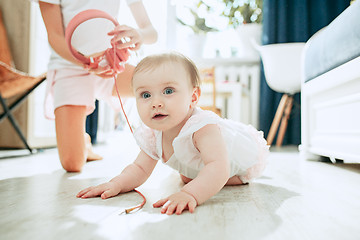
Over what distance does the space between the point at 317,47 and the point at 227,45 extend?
1.88 metres

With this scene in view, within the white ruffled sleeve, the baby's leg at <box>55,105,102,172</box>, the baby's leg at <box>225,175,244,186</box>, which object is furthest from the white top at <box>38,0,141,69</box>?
the baby's leg at <box>225,175,244,186</box>

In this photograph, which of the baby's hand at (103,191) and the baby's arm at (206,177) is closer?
the baby's arm at (206,177)

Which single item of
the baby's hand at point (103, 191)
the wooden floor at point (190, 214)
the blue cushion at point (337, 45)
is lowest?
the wooden floor at point (190, 214)

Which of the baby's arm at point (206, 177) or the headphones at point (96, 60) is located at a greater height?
the headphones at point (96, 60)

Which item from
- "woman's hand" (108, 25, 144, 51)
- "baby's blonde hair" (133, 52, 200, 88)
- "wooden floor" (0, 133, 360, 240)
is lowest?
"wooden floor" (0, 133, 360, 240)

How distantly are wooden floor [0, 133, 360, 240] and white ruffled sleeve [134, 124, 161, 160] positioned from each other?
0.33 feet

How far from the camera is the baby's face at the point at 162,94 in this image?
0.69m

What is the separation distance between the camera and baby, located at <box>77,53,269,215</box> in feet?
2.09

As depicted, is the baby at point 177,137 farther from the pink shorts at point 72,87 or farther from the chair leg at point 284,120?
the chair leg at point 284,120

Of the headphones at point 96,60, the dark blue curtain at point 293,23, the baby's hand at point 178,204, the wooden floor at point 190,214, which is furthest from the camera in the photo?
the dark blue curtain at point 293,23

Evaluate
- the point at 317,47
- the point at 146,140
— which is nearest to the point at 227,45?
the point at 317,47

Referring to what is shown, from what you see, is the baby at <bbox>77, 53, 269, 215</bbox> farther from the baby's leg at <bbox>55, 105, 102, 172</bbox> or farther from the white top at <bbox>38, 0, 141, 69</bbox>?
the white top at <bbox>38, 0, 141, 69</bbox>

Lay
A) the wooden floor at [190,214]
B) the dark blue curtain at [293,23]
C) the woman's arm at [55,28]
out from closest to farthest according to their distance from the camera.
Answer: the wooden floor at [190,214] → the woman's arm at [55,28] → the dark blue curtain at [293,23]

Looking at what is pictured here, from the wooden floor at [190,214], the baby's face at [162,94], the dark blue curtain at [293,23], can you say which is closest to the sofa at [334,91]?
the wooden floor at [190,214]
